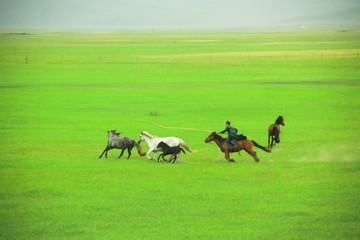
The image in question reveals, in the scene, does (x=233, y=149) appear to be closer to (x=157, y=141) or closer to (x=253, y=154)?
(x=253, y=154)

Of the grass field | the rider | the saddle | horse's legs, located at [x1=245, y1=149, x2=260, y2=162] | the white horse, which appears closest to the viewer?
the grass field

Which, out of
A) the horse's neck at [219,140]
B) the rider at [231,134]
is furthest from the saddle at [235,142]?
the horse's neck at [219,140]

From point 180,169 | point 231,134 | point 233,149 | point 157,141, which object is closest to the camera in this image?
point 180,169

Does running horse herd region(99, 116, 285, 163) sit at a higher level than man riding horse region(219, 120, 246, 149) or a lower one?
lower

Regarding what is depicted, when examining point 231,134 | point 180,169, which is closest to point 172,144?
point 180,169

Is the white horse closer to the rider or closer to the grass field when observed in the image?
the grass field

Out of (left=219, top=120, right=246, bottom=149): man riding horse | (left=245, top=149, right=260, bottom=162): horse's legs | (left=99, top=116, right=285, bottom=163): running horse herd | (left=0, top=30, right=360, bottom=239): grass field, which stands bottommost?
(left=0, top=30, right=360, bottom=239): grass field

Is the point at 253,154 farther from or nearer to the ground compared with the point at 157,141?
nearer to the ground

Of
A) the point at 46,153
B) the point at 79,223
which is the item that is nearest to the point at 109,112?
the point at 46,153

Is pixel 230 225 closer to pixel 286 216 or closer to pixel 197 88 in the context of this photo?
pixel 286 216

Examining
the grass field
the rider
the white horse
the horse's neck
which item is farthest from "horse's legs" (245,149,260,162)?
the white horse

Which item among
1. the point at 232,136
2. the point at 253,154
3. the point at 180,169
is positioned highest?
the point at 232,136

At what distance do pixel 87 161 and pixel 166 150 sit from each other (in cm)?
245

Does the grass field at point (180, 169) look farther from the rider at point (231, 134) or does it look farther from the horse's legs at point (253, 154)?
the rider at point (231, 134)
